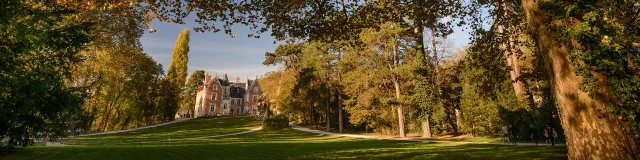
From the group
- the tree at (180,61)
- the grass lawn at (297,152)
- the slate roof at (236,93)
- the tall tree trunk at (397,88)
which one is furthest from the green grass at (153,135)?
the slate roof at (236,93)

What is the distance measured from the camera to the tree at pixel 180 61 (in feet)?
192

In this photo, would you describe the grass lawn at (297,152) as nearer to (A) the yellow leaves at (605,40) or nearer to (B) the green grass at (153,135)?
(A) the yellow leaves at (605,40)

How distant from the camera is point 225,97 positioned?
8944 cm

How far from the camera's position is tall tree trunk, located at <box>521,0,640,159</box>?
5.08 meters

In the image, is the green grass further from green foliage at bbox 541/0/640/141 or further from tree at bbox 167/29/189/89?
green foliage at bbox 541/0/640/141

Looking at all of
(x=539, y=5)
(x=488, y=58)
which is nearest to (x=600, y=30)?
(x=539, y=5)

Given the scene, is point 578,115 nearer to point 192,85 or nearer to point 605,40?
point 605,40

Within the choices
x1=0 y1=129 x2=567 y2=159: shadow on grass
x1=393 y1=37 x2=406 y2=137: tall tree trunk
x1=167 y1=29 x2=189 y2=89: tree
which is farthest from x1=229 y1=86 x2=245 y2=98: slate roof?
x1=0 y1=129 x2=567 y2=159: shadow on grass

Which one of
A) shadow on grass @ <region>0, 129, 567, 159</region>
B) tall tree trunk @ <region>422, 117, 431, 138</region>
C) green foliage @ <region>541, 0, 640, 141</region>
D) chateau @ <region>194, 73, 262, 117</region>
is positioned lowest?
shadow on grass @ <region>0, 129, 567, 159</region>

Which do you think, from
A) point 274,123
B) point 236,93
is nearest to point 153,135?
point 274,123

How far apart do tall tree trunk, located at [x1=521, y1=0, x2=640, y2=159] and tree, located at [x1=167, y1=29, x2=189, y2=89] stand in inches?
2308

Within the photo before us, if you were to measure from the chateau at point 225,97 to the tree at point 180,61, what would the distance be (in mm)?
24190

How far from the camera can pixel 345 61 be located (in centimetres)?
3212

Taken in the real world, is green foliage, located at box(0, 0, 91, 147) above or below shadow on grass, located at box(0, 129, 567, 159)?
above
